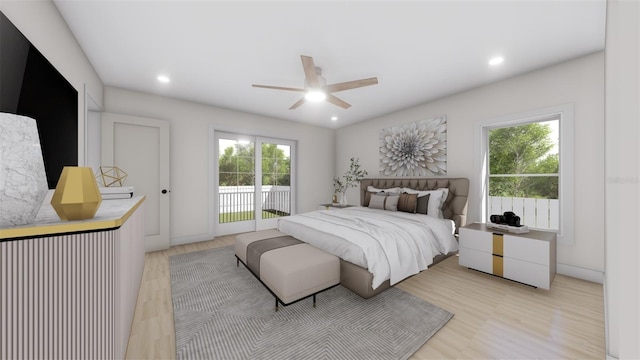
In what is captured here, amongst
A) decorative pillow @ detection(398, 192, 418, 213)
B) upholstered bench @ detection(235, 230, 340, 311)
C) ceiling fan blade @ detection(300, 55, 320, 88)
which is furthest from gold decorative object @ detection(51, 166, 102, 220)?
decorative pillow @ detection(398, 192, 418, 213)

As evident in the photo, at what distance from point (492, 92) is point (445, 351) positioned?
343 cm

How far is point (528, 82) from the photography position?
2941mm

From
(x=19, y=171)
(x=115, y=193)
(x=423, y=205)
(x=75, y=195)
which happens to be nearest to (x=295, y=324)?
(x=75, y=195)

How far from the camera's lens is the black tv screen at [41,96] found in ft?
4.06

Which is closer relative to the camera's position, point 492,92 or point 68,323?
point 68,323

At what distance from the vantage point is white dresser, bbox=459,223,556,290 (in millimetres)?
2317

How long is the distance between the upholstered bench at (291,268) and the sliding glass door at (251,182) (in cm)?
245

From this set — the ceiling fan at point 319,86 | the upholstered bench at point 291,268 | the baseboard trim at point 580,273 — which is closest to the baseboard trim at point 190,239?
the upholstered bench at point 291,268

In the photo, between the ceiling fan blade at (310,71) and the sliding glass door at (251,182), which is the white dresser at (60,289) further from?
the sliding glass door at (251,182)

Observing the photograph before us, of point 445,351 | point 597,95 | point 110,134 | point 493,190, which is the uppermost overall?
point 597,95

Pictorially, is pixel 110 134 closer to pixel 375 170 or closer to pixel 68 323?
pixel 68 323

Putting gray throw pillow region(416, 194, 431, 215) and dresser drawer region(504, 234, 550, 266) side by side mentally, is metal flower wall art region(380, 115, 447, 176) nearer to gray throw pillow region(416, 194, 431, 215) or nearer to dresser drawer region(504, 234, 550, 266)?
gray throw pillow region(416, 194, 431, 215)

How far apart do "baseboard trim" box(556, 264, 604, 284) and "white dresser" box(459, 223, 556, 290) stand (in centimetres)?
39

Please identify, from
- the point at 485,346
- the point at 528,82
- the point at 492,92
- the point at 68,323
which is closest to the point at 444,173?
the point at 492,92
